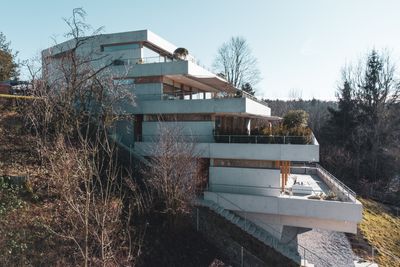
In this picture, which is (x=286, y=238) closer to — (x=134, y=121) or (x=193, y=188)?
(x=193, y=188)

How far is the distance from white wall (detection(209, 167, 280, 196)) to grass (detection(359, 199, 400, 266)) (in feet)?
29.4

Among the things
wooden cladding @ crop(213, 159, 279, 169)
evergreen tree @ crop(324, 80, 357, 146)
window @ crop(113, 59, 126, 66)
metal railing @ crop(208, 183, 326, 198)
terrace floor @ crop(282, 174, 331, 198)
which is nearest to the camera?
metal railing @ crop(208, 183, 326, 198)

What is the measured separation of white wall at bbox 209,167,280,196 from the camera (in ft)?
61.4

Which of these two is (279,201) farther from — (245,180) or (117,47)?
(117,47)

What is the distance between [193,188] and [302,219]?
258 inches

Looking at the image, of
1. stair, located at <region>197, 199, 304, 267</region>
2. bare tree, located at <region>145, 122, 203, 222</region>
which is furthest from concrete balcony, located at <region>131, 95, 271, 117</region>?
stair, located at <region>197, 199, 304, 267</region>

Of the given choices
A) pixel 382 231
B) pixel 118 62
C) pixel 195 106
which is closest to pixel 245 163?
pixel 195 106

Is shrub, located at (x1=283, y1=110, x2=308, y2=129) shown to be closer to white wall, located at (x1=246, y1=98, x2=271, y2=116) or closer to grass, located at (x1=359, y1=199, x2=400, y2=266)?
white wall, located at (x1=246, y1=98, x2=271, y2=116)

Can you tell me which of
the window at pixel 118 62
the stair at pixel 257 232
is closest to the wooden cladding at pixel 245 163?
the stair at pixel 257 232

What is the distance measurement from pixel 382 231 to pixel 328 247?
6919mm

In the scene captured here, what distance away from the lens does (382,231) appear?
82.8 feet

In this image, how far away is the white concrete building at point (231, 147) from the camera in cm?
1767

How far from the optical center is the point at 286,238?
62.4ft

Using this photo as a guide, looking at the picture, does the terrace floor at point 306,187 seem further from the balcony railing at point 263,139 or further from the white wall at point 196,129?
the white wall at point 196,129
